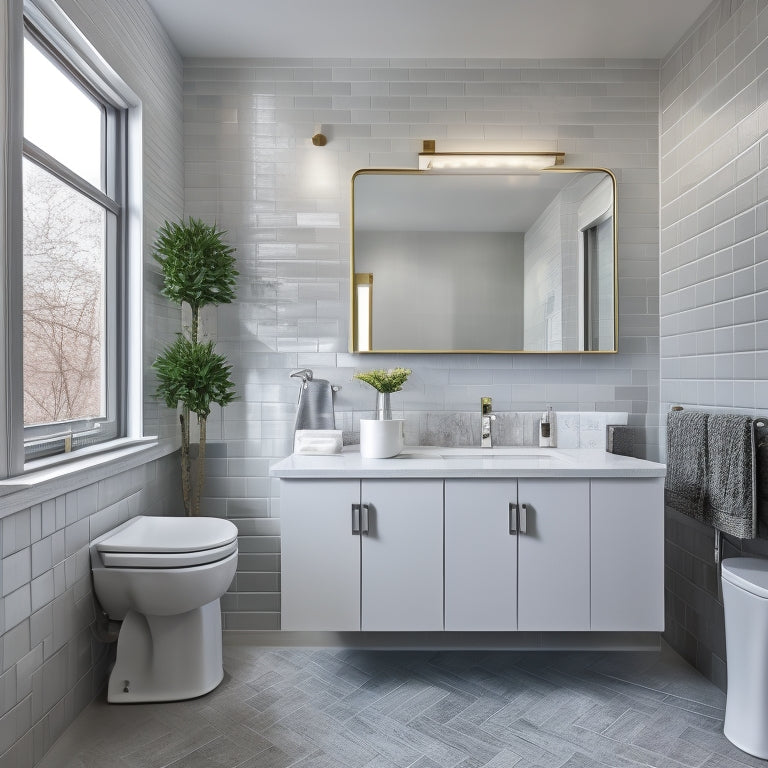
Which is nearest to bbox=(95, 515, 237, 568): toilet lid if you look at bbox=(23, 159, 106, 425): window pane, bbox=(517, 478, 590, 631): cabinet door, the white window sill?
the white window sill

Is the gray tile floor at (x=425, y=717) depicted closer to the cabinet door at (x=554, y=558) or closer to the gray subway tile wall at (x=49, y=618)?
the gray subway tile wall at (x=49, y=618)

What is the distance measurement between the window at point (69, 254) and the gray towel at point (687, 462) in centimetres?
230

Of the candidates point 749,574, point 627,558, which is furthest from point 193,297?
point 749,574

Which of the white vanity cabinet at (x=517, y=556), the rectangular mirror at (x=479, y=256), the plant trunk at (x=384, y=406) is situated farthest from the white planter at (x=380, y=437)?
the rectangular mirror at (x=479, y=256)

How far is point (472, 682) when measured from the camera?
7.82 feet

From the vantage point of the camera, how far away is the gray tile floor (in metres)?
1.89

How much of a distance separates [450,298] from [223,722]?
200 centimetres

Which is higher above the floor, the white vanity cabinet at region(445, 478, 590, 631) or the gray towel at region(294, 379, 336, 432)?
the gray towel at region(294, 379, 336, 432)

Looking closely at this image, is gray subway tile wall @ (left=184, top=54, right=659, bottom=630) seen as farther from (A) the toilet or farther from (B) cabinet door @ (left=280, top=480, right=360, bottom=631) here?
(A) the toilet

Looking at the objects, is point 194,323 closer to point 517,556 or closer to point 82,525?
point 82,525

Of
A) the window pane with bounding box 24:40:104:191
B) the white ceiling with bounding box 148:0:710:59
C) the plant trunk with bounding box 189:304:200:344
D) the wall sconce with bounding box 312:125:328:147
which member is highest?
the white ceiling with bounding box 148:0:710:59

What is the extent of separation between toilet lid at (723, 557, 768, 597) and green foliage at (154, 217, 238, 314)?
221 centimetres

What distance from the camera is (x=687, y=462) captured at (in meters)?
2.39

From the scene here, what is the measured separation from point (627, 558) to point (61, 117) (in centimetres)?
261
